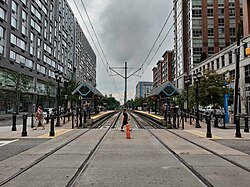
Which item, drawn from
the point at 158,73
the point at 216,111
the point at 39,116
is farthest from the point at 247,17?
the point at 158,73

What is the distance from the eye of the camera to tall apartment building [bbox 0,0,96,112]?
46.1 m

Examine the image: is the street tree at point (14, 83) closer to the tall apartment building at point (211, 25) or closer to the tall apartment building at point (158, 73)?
the tall apartment building at point (211, 25)

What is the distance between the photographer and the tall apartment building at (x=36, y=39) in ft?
151

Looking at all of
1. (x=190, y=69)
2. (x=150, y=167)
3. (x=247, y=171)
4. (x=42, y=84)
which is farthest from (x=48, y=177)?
(x=190, y=69)

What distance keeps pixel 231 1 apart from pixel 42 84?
179ft

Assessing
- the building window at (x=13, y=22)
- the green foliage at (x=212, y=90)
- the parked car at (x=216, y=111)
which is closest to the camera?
the green foliage at (x=212, y=90)

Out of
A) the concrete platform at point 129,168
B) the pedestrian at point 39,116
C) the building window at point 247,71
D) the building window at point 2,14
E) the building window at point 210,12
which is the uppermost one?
the building window at point 210,12

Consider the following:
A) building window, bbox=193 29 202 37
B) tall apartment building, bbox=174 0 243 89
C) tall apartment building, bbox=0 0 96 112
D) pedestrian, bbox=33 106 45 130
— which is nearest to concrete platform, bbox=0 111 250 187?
pedestrian, bbox=33 106 45 130

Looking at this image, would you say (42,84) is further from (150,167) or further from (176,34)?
(150,167)

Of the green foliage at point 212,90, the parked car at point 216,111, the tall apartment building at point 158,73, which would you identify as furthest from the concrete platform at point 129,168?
the tall apartment building at point 158,73

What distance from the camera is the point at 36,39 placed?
59719mm

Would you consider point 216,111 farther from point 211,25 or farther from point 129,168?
point 211,25

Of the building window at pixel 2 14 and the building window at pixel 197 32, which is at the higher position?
the building window at pixel 197 32

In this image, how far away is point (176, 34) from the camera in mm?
90375
